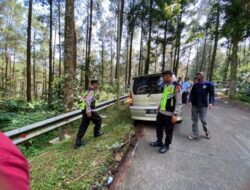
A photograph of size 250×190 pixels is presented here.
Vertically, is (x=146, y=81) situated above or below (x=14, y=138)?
above

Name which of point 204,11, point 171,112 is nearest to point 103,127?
point 171,112

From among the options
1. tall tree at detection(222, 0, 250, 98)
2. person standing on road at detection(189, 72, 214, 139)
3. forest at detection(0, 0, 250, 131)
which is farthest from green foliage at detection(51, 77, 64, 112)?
tall tree at detection(222, 0, 250, 98)

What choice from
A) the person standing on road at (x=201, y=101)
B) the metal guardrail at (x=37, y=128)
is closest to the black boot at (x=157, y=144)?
the person standing on road at (x=201, y=101)

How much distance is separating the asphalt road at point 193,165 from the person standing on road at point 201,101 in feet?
1.10

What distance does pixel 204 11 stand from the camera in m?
25.0

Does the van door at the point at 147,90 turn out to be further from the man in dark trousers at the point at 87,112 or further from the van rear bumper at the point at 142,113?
the man in dark trousers at the point at 87,112

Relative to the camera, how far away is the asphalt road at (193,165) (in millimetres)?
3084

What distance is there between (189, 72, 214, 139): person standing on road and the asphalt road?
1.10 feet

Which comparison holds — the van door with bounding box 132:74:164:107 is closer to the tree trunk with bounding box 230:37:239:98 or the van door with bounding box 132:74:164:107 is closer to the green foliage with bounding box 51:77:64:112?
the green foliage with bounding box 51:77:64:112

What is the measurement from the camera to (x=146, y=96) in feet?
20.5

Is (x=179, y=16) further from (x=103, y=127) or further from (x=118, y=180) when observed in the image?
(x=118, y=180)

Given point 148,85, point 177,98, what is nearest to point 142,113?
point 148,85

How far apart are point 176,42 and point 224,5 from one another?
8.85 metres

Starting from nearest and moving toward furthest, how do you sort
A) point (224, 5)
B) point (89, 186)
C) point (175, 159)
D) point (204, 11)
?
point (89, 186) → point (175, 159) → point (224, 5) → point (204, 11)
